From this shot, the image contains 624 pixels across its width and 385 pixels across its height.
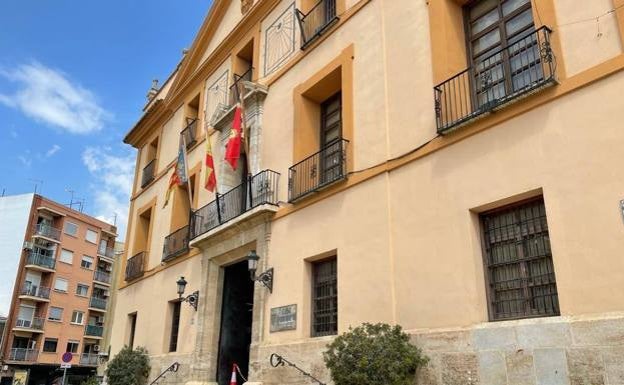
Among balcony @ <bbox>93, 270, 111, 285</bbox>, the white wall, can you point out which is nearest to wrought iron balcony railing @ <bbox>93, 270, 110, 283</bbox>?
balcony @ <bbox>93, 270, 111, 285</bbox>

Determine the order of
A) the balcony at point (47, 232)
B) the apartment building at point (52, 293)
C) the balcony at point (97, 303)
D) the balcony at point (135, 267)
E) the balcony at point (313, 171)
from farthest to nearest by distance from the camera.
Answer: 1. the balcony at point (97, 303)
2. the balcony at point (47, 232)
3. the apartment building at point (52, 293)
4. the balcony at point (135, 267)
5. the balcony at point (313, 171)

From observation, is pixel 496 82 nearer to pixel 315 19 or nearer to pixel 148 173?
pixel 315 19

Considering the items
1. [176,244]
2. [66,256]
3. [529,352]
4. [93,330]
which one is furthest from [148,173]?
[93,330]

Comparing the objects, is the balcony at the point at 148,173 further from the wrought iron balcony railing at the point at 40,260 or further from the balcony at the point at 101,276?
the balcony at the point at 101,276

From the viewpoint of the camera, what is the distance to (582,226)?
5520 mm

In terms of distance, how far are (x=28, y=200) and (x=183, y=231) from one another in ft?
124

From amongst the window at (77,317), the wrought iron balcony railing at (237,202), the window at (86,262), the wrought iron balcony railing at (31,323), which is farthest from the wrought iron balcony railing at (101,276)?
the wrought iron balcony railing at (237,202)

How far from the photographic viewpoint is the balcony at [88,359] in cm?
4775

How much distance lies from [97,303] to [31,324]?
8008mm

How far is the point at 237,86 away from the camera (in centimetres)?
1297

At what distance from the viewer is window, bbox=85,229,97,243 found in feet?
166

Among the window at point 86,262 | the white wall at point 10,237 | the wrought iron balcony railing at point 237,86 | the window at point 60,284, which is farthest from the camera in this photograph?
the window at point 86,262

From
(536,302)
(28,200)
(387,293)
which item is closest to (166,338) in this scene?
(387,293)

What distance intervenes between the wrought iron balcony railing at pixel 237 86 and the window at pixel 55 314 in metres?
39.0
